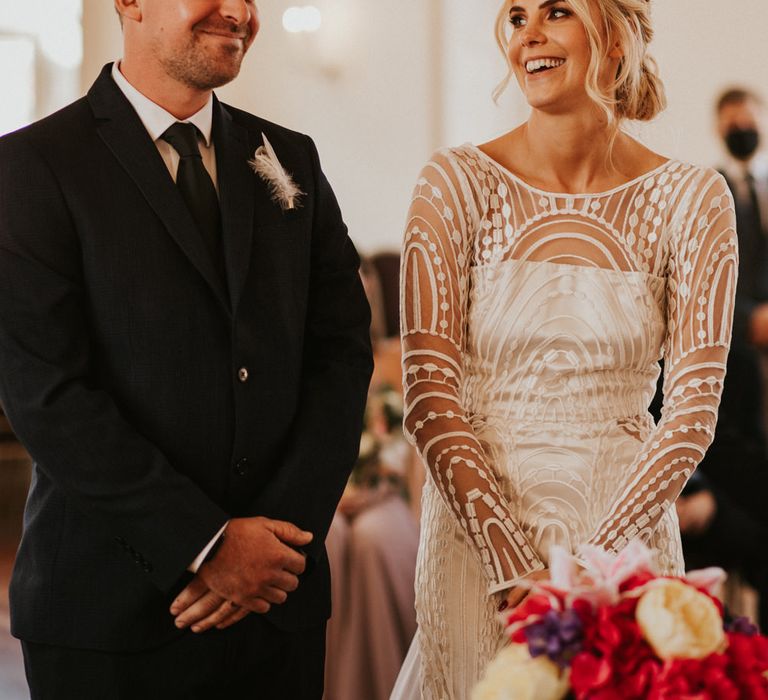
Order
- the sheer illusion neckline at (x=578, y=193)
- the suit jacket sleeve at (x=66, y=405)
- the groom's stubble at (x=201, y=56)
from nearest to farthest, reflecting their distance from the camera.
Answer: the suit jacket sleeve at (x=66, y=405) → the groom's stubble at (x=201, y=56) → the sheer illusion neckline at (x=578, y=193)

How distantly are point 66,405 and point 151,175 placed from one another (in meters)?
0.40

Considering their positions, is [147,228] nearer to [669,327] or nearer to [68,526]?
[68,526]

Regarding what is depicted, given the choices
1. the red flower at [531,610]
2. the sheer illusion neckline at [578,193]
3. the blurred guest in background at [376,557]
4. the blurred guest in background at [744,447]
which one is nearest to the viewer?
the red flower at [531,610]

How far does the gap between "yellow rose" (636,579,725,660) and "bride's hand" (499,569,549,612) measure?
25.6 inches

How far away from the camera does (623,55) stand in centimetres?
205

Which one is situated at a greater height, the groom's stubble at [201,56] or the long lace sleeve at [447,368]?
the groom's stubble at [201,56]

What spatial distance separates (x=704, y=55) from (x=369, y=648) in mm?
2767

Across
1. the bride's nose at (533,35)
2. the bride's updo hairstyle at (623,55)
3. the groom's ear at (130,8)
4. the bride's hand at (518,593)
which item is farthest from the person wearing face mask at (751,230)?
the groom's ear at (130,8)

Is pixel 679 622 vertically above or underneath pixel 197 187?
underneath

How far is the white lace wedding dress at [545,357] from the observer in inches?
77.4

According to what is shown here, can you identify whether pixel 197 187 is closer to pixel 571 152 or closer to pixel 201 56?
pixel 201 56

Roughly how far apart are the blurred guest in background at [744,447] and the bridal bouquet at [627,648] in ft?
9.93

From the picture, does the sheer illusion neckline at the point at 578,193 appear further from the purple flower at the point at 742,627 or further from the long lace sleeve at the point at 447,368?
the purple flower at the point at 742,627

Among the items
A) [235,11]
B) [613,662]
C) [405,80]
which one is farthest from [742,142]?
[613,662]
